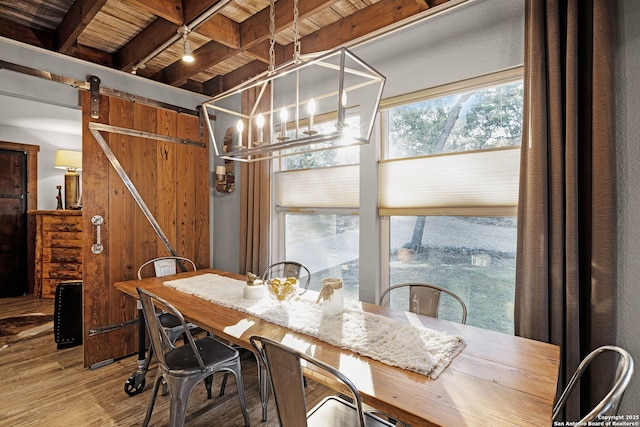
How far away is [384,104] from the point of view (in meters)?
2.48

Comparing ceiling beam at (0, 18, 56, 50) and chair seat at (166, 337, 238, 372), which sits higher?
ceiling beam at (0, 18, 56, 50)

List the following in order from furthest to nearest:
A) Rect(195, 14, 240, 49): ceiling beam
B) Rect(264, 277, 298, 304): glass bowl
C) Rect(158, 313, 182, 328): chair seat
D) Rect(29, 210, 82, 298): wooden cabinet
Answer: Rect(29, 210, 82, 298): wooden cabinet, Rect(158, 313, 182, 328): chair seat, Rect(195, 14, 240, 49): ceiling beam, Rect(264, 277, 298, 304): glass bowl

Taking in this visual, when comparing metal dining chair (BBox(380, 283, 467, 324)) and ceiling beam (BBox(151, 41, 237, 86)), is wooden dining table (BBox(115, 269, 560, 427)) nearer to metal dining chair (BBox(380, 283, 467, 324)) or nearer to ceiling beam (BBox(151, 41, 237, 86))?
metal dining chair (BBox(380, 283, 467, 324))

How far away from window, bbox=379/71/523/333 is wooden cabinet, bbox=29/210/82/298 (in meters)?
4.69

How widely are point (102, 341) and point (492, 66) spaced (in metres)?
3.64

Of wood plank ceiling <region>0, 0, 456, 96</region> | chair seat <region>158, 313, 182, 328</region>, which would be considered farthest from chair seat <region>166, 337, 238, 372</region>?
wood plank ceiling <region>0, 0, 456, 96</region>

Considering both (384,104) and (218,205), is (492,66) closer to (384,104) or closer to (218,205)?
(384,104)

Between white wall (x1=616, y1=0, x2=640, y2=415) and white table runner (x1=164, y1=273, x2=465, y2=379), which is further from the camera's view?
white wall (x1=616, y1=0, x2=640, y2=415)

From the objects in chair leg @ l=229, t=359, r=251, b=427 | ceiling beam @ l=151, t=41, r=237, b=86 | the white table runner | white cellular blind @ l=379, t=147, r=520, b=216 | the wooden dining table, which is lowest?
chair leg @ l=229, t=359, r=251, b=427

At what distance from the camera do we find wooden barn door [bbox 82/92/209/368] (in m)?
2.82

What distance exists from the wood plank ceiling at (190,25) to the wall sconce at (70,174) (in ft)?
8.54

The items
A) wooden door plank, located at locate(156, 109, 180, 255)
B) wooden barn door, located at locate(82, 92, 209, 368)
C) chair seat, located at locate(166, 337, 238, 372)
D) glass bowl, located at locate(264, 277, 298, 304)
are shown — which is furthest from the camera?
wooden door plank, located at locate(156, 109, 180, 255)

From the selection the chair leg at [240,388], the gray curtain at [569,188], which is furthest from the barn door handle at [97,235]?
the gray curtain at [569,188]

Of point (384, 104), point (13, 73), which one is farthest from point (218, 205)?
point (384, 104)
